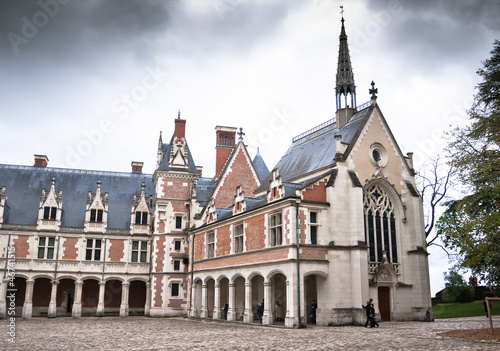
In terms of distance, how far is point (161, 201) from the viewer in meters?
39.8

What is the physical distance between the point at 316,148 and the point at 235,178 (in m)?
9.54

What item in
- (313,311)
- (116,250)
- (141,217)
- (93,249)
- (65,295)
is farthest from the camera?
(141,217)

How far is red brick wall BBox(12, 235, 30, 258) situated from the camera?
1519 inches

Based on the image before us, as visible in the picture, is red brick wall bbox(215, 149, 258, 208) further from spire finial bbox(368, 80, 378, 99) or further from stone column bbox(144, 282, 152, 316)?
spire finial bbox(368, 80, 378, 99)

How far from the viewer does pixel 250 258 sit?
28.0 meters

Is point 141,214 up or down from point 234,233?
up

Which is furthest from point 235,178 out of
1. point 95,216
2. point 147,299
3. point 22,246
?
point 22,246

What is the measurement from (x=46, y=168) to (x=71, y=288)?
1149 centimetres

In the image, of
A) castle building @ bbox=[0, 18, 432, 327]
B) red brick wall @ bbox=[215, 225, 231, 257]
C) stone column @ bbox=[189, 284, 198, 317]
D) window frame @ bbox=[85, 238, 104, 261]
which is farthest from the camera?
window frame @ bbox=[85, 238, 104, 261]

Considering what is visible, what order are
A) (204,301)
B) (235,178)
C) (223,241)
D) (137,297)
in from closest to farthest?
(223,241) < (204,301) < (235,178) < (137,297)

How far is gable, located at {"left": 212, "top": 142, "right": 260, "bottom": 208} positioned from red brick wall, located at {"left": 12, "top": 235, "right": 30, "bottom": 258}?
15794 mm

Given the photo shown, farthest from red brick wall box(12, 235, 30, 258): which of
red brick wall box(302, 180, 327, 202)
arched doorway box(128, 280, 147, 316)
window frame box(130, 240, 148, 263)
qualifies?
red brick wall box(302, 180, 327, 202)

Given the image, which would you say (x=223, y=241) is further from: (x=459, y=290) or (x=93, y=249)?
(x=459, y=290)

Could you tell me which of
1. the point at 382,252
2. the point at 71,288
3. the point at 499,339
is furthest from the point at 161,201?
the point at 499,339
